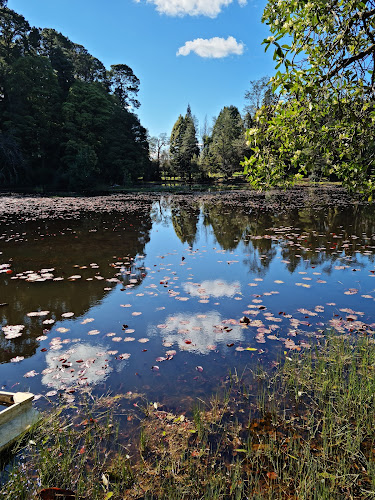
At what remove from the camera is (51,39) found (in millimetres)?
43281

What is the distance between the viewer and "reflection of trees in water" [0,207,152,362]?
5064 mm

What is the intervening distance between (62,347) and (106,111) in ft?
139

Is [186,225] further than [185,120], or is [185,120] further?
[185,120]

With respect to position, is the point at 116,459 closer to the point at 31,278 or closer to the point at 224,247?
the point at 31,278

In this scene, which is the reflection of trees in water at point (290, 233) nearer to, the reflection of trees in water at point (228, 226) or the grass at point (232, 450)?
the reflection of trees in water at point (228, 226)

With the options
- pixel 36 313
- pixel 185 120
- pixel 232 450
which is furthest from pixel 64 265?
pixel 185 120

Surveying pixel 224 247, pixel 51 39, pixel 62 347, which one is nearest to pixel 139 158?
pixel 51 39

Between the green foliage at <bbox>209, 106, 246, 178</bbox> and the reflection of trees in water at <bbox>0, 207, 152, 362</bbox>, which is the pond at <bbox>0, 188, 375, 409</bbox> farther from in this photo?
the green foliage at <bbox>209, 106, 246, 178</bbox>

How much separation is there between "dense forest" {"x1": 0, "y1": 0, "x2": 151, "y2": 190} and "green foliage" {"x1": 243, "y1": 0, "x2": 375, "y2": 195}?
30803 mm

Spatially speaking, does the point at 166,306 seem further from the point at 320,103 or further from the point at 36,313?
the point at 320,103

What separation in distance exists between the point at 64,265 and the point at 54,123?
123ft

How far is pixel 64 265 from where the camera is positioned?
7754 mm

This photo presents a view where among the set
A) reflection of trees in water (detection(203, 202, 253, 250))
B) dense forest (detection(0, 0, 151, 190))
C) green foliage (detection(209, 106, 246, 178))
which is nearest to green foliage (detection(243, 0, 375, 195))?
reflection of trees in water (detection(203, 202, 253, 250))

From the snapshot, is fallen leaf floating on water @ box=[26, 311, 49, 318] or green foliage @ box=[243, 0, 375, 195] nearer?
green foliage @ box=[243, 0, 375, 195]
